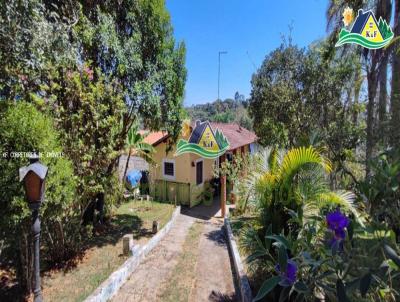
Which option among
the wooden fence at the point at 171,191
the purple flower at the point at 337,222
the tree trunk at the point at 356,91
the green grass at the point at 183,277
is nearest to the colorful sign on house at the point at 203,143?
the wooden fence at the point at 171,191

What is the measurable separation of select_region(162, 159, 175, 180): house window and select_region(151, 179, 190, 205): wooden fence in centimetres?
37

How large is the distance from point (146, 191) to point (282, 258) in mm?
15653

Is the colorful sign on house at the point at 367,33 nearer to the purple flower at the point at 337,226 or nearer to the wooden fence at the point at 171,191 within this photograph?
the purple flower at the point at 337,226

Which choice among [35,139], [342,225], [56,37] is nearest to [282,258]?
[342,225]

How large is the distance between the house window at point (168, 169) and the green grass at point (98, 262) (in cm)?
467

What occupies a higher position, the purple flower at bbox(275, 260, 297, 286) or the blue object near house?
the blue object near house

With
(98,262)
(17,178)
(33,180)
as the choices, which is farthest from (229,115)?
(33,180)

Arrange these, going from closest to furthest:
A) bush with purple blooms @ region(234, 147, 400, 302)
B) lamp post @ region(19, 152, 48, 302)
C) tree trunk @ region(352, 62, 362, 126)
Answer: bush with purple blooms @ region(234, 147, 400, 302)
lamp post @ region(19, 152, 48, 302)
tree trunk @ region(352, 62, 362, 126)

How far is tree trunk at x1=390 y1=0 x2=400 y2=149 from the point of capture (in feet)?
16.8

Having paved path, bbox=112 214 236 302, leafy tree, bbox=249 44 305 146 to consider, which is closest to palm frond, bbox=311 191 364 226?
paved path, bbox=112 214 236 302

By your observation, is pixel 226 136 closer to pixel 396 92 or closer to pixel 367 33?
pixel 367 33

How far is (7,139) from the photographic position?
14.4 feet

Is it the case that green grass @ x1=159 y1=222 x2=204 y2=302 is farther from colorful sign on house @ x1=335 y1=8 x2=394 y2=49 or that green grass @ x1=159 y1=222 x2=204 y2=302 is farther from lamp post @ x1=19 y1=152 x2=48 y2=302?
colorful sign on house @ x1=335 y1=8 x2=394 y2=49

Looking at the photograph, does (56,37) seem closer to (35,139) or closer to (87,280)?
(35,139)
